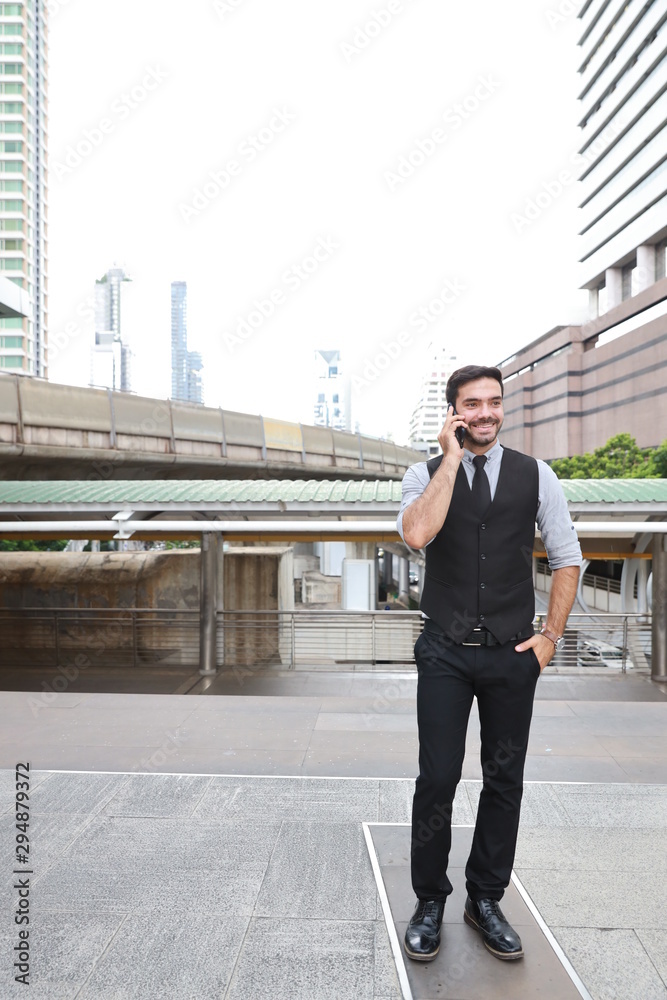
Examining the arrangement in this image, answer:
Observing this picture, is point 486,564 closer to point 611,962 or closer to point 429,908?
point 429,908

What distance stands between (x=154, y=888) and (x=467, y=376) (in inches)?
97.1

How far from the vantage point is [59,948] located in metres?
2.56

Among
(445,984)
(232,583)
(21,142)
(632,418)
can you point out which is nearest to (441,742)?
(445,984)

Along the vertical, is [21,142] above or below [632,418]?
above

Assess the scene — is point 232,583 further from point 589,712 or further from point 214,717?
point 589,712

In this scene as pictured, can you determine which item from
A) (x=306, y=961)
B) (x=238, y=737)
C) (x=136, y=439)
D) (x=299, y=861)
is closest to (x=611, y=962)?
(x=306, y=961)

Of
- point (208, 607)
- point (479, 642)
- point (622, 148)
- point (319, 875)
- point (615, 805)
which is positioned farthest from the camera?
point (622, 148)

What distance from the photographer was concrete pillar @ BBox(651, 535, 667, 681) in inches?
357

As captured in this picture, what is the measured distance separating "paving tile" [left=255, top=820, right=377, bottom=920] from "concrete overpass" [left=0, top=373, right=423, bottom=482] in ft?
43.3

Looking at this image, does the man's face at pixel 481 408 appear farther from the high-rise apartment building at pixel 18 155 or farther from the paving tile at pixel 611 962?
the high-rise apartment building at pixel 18 155

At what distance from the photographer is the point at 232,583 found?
1123cm

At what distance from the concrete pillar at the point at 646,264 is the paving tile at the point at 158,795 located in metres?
59.8

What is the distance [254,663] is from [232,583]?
1458mm

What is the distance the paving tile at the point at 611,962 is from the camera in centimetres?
232
